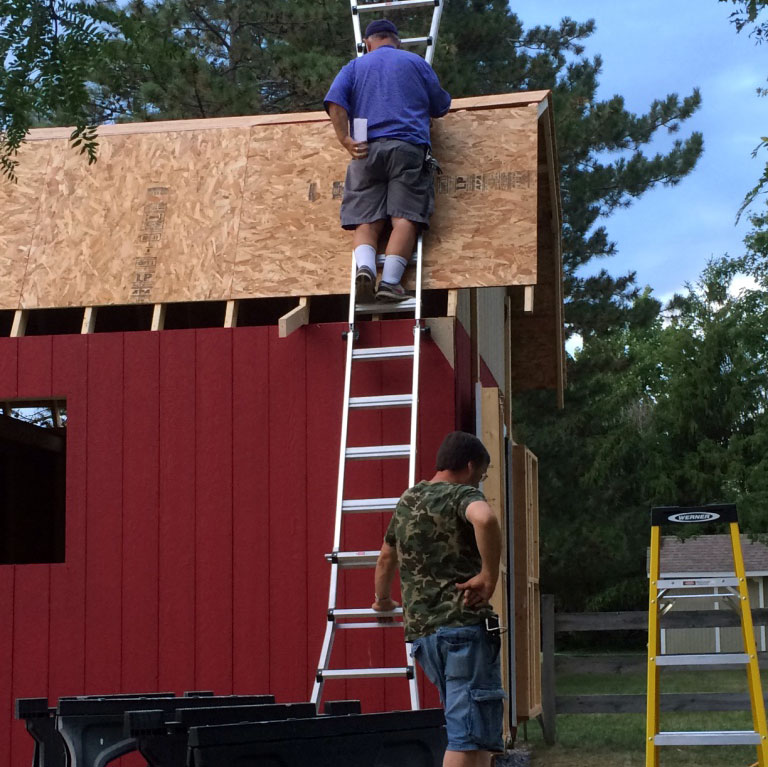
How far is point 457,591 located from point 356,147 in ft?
13.1

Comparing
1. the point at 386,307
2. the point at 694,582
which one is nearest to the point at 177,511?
the point at 386,307

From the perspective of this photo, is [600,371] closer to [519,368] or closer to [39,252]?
[519,368]

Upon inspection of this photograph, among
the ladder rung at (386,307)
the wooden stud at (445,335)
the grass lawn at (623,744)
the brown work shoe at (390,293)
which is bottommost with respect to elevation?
the grass lawn at (623,744)

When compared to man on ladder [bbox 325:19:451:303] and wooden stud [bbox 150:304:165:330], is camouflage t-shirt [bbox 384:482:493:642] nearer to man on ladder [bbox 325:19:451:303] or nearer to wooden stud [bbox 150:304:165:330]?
man on ladder [bbox 325:19:451:303]

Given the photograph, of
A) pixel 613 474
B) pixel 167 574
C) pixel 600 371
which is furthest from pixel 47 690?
pixel 613 474

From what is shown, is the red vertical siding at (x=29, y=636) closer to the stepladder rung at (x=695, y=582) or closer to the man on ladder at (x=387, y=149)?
→ the man on ladder at (x=387, y=149)

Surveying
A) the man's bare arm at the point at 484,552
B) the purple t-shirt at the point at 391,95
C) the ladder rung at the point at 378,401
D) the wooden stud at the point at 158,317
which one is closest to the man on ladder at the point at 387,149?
the purple t-shirt at the point at 391,95

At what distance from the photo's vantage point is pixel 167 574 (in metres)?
7.76

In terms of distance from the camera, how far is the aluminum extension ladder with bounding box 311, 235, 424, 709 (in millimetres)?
6609

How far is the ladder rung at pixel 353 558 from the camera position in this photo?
6.82 m

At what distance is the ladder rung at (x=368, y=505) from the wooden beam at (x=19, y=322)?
261cm

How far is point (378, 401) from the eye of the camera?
7289 millimetres

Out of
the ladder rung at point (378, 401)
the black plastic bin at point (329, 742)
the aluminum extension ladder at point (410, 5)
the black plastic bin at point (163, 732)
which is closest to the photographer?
the black plastic bin at point (329, 742)

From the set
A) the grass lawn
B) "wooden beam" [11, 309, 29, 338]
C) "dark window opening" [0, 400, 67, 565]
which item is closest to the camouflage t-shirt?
"wooden beam" [11, 309, 29, 338]
